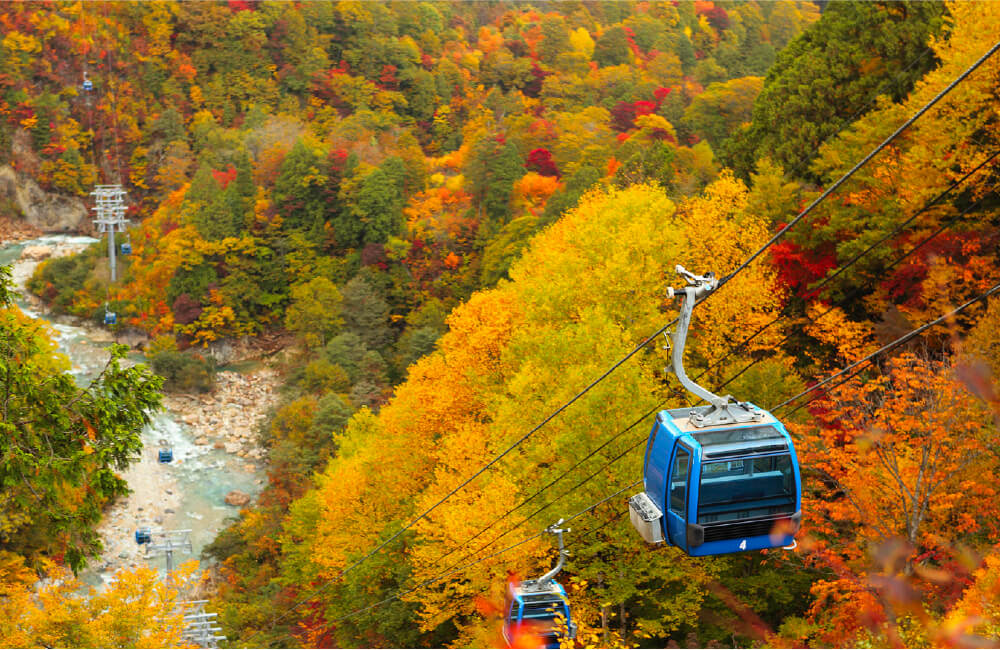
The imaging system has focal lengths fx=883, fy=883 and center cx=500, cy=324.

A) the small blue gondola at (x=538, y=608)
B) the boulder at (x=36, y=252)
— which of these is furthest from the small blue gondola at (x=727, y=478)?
the boulder at (x=36, y=252)

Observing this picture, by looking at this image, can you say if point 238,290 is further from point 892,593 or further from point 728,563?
point 892,593

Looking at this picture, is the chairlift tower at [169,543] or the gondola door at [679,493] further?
the chairlift tower at [169,543]

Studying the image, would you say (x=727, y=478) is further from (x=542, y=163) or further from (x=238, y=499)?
(x=542, y=163)

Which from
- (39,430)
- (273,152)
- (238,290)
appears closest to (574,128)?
(273,152)

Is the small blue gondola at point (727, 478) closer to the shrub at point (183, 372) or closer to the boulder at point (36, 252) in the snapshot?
the shrub at point (183, 372)

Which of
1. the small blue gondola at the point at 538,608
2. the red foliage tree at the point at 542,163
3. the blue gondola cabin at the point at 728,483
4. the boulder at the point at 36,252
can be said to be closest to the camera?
the blue gondola cabin at the point at 728,483

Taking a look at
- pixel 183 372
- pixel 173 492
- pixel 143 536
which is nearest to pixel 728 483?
pixel 143 536

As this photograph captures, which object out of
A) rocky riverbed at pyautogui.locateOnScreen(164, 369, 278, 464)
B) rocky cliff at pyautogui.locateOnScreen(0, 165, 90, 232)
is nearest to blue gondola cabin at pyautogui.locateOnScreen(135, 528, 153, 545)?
rocky riverbed at pyautogui.locateOnScreen(164, 369, 278, 464)

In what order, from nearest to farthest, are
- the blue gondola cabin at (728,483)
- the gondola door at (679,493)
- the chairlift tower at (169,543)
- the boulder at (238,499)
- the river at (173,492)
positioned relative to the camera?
the blue gondola cabin at (728,483)
the gondola door at (679,493)
the chairlift tower at (169,543)
the river at (173,492)
the boulder at (238,499)
